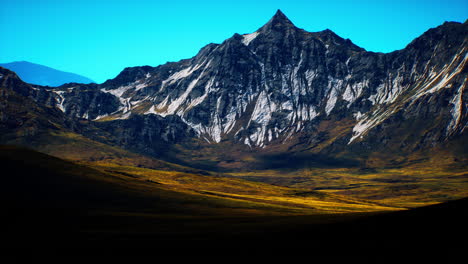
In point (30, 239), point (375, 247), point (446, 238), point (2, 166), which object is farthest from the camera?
point (2, 166)

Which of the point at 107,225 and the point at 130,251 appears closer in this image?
the point at 130,251

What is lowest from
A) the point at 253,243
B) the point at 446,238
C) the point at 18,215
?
the point at 18,215

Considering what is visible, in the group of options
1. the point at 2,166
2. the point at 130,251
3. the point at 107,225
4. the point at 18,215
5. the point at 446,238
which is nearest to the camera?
the point at 446,238

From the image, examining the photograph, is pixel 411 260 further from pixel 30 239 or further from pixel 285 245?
pixel 30 239

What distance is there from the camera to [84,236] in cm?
6706

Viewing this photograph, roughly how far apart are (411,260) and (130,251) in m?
35.4

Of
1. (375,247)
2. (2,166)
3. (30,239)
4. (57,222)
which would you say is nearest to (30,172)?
(2,166)

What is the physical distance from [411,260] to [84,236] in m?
51.1

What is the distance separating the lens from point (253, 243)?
5706 centimetres

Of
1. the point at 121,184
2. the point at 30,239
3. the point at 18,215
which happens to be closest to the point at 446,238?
the point at 30,239

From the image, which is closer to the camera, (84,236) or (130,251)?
(130,251)

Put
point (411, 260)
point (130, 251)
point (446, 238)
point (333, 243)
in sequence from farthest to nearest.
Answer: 1. point (130, 251)
2. point (333, 243)
3. point (446, 238)
4. point (411, 260)

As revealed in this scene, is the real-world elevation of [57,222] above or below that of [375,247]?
below

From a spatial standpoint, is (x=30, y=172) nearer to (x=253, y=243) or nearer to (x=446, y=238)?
(x=253, y=243)
